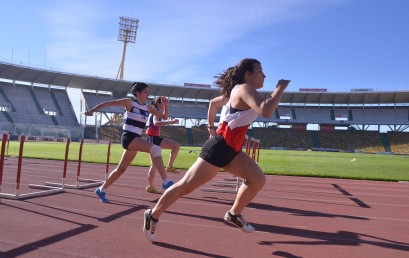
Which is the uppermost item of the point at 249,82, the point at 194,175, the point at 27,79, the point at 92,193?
the point at 27,79

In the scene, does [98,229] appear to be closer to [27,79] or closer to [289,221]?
[289,221]

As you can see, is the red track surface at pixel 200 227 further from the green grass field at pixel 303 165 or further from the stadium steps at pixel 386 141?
the stadium steps at pixel 386 141

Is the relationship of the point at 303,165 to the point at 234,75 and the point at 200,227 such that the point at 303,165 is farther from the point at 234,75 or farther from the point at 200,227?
the point at 234,75

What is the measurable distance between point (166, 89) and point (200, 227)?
190 feet

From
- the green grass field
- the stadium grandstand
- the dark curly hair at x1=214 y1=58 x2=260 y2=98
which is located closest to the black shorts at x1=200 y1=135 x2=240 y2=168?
the dark curly hair at x1=214 y1=58 x2=260 y2=98

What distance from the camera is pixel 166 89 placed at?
2414 inches

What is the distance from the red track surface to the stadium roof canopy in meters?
51.8

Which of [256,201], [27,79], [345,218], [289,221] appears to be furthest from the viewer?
[27,79]

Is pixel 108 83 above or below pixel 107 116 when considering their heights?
above

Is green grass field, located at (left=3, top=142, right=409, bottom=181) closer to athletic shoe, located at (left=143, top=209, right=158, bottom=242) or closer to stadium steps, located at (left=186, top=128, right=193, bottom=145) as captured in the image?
athletic shoe, located at (left=143, top=209, right=158, bottom=242)

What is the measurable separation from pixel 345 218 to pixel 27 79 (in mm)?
58205

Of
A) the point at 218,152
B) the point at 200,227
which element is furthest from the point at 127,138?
the point at 218,152

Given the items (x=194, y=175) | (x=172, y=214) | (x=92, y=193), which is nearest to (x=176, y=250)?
(x=194, y=175)

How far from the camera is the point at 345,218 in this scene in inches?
204
